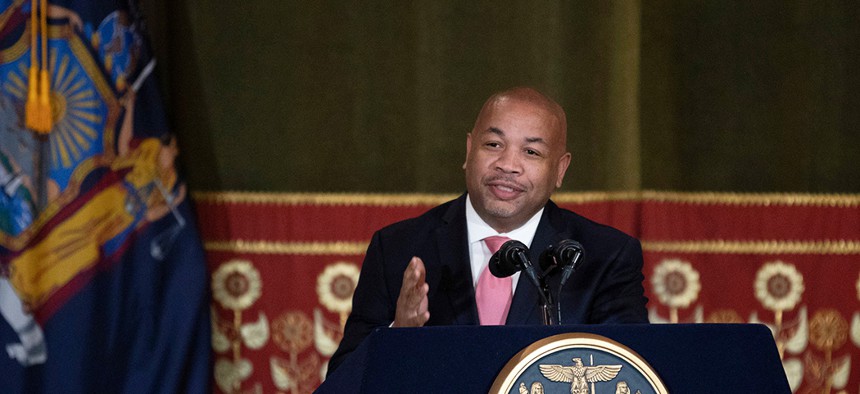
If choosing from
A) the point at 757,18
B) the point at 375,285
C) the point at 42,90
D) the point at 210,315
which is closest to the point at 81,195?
the point at 42,90

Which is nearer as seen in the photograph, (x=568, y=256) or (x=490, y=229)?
(x=568, y=256)

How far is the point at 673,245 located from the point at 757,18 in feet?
2.56

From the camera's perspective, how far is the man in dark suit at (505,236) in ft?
6.38

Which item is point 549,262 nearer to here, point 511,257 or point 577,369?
point 511,257

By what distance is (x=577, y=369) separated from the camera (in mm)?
1237

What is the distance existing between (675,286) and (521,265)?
1778 mm

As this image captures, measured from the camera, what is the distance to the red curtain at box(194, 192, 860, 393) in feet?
10.2

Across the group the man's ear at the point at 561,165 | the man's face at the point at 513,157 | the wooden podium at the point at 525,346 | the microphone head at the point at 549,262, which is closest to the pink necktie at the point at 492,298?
the man's face at the point at 513,157

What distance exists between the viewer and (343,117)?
318 cm

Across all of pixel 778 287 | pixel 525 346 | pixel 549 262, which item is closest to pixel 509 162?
pixel 549 262

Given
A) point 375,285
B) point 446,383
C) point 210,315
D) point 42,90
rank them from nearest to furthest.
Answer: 1. point 446,383
2. point 375,285
3. point 42,90
4. point 210,315

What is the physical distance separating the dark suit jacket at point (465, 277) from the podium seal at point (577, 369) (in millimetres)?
609

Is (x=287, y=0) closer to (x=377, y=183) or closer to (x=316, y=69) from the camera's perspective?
(x=316, y=69)

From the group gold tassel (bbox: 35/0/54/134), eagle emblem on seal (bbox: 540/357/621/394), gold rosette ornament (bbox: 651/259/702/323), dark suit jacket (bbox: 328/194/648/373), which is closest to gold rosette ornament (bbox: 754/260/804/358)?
gold rosette ornament (bbox: 651/259/702/323)
